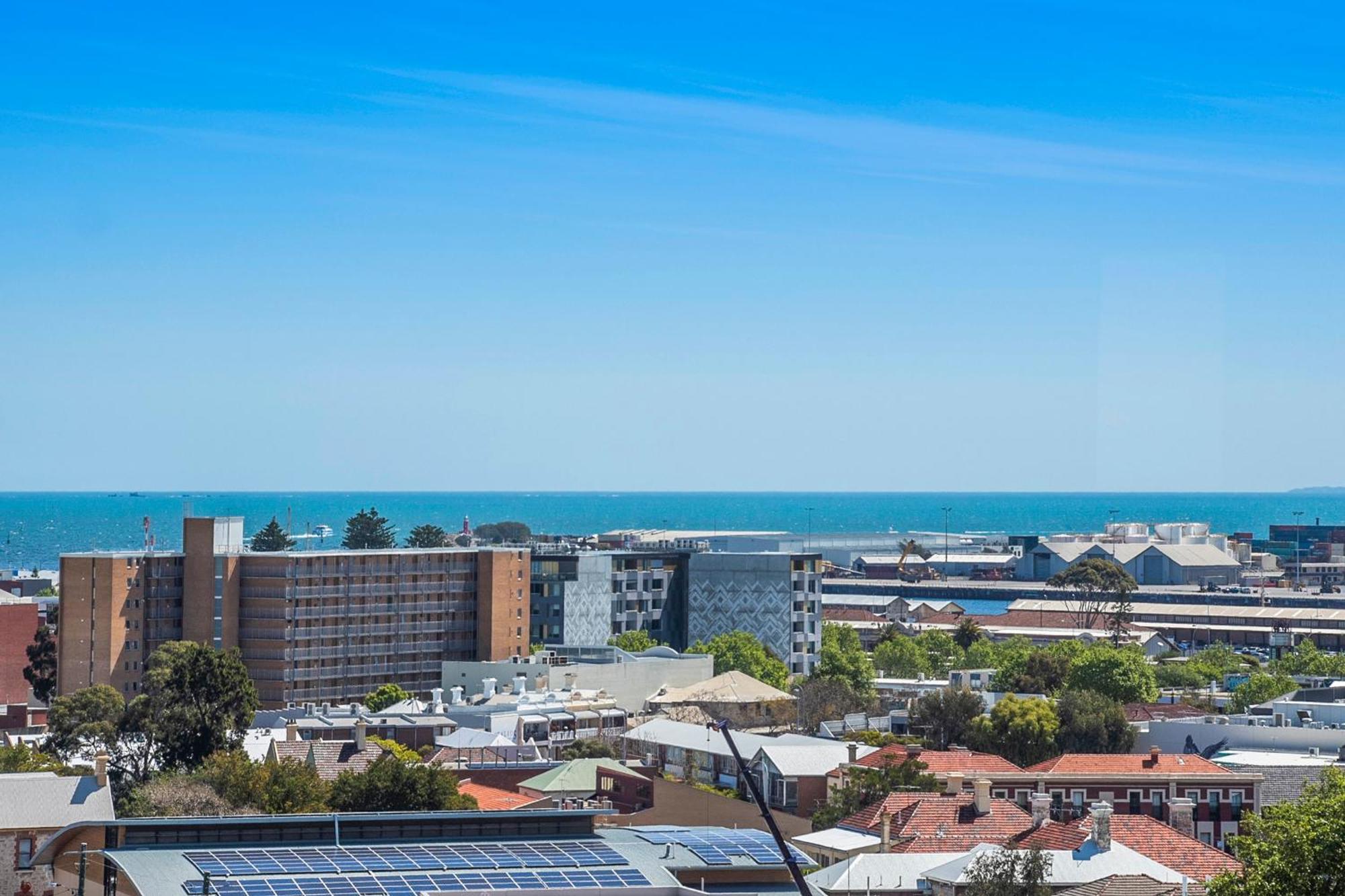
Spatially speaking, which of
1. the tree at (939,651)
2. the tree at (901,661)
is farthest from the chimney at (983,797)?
the tree at (939,651)

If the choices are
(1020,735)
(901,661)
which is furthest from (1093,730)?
(901,661)

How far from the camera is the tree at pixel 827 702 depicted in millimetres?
85000

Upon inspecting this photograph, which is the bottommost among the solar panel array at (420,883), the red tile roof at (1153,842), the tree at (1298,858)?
the red tile roof at (1153,842)

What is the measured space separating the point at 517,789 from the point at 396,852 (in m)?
24.2

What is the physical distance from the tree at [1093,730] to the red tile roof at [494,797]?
22.2 metres

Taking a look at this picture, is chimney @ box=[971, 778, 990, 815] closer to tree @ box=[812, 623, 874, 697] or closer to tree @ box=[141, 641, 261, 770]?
tree @ box=[141, 641, 261, 770]

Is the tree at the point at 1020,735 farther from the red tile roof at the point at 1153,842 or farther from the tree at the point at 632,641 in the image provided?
the tree at the point at 632,641

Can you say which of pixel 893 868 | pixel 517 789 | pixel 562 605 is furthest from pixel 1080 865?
pixel 562 605

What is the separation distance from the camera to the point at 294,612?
9750cm

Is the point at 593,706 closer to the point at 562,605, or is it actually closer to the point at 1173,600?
the point at 562,605

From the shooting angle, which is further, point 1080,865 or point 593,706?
point 593,706

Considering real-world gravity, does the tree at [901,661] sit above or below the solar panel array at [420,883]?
below

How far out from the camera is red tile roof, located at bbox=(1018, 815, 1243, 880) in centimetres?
4484

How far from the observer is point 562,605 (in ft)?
377
